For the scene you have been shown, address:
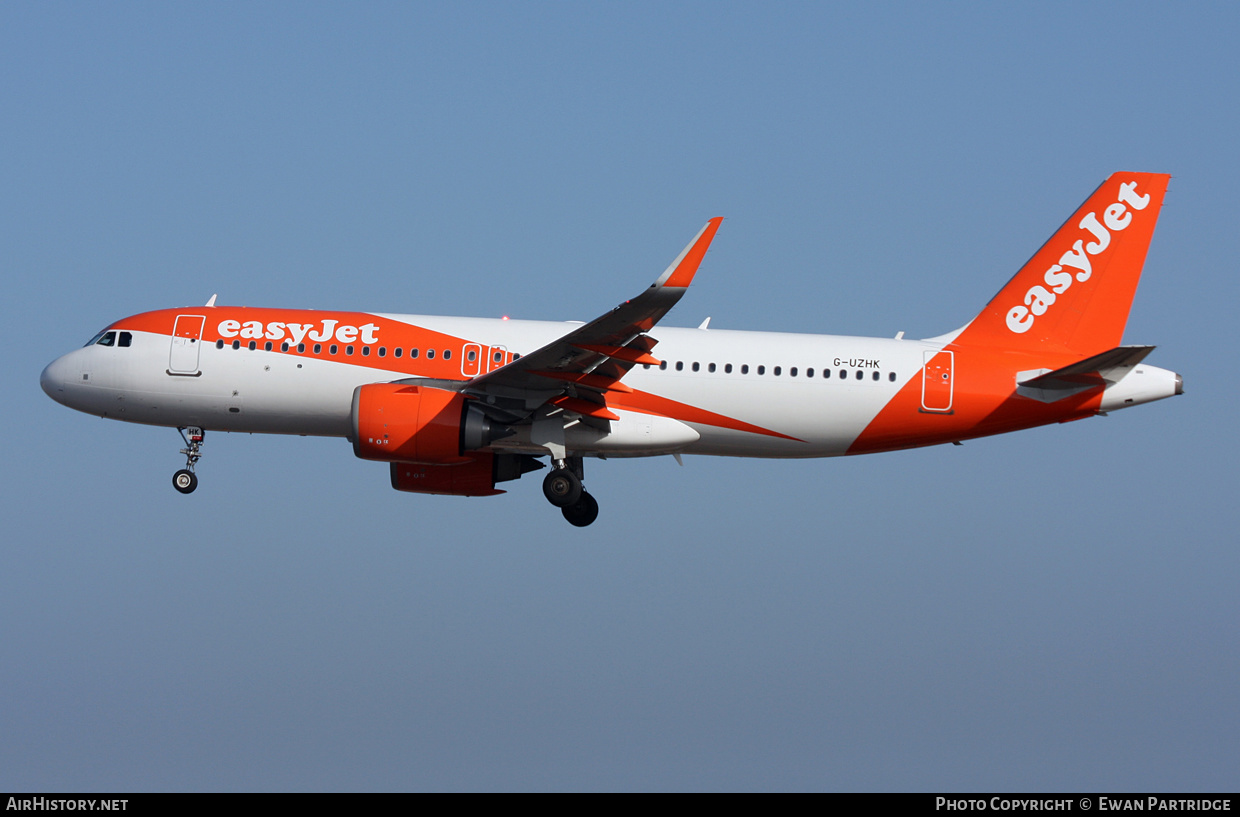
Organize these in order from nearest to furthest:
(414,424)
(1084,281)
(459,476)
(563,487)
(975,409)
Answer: (414,424)
(975,409)
(563,487)
(1084,281)
(459,476)

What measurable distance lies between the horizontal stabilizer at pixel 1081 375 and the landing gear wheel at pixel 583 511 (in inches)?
424

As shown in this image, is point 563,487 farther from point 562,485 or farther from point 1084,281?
point 1084,281

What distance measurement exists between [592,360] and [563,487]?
376 cm

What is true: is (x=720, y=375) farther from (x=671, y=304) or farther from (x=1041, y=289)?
(x=1041, y=289)

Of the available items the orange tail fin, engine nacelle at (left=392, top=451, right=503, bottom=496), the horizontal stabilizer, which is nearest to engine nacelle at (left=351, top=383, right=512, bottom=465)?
engine nacelle at (left=392, top=451, right=503, bottom=496)

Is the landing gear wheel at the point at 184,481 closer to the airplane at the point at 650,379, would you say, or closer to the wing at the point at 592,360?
the airplane at the point at 650,379

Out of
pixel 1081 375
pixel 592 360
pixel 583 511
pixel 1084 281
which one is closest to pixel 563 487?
pixel 583 511

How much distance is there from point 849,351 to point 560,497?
7713 mm

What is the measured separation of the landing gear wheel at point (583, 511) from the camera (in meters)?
35.4

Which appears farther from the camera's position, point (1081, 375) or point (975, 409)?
point (975, 409)

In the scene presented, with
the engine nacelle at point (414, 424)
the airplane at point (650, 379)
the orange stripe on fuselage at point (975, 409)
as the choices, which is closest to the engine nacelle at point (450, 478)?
the airplane at point (650, 379)

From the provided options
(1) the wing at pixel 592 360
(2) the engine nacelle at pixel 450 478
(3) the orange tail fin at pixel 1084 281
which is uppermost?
(3) the orange tail fin at pixel 1084 281

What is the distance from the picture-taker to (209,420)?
112 ft

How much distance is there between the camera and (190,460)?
35.0m
